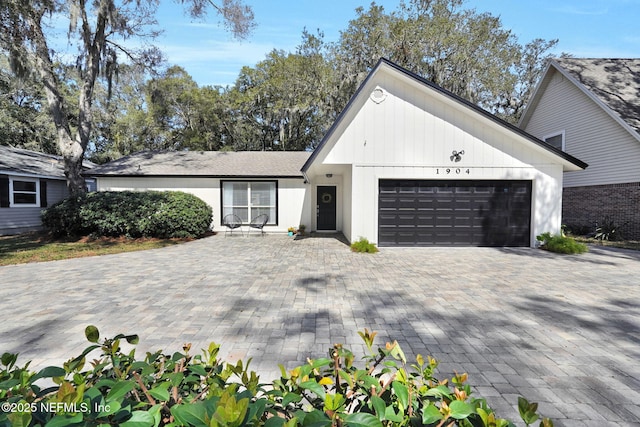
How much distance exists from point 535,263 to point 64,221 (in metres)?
15.3

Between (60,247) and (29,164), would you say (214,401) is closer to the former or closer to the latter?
(60,247)

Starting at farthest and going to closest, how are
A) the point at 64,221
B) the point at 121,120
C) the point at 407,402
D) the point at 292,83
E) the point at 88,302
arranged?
the point at 121,120
the point at 292,83
the point at 64,221
the point at 88,302
the point at 407,402

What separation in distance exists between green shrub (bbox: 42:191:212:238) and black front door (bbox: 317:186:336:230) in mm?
5463

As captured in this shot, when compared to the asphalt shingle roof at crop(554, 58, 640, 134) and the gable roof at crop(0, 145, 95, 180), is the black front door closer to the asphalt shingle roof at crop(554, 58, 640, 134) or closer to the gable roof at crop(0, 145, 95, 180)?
the asphalt shingle roof at crop(554, 58, 640, 134)

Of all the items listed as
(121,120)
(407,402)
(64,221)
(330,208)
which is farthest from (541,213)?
(121,120)

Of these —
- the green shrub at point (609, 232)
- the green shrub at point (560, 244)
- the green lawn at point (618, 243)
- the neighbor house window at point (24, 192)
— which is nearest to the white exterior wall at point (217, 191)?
the neighbor house window at point (24, 192)

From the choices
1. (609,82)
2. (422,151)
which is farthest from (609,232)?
(422,151)

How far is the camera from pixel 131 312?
4.27 metres

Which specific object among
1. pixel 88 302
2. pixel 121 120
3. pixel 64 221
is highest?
pixel 121 120

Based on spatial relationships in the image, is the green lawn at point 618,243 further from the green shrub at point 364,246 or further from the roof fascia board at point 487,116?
the green shrub at point 364,246

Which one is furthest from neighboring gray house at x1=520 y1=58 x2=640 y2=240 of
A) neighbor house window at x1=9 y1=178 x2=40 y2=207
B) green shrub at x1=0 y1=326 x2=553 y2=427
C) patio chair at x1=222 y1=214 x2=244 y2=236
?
neighbor house window at x1=9 y1=178 x2=40 y2=207

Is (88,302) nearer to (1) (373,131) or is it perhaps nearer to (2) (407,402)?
(2) (407,402)

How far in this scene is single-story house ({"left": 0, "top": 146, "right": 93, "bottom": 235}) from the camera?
42.6ft

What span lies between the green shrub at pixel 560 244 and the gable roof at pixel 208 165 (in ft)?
30.4
